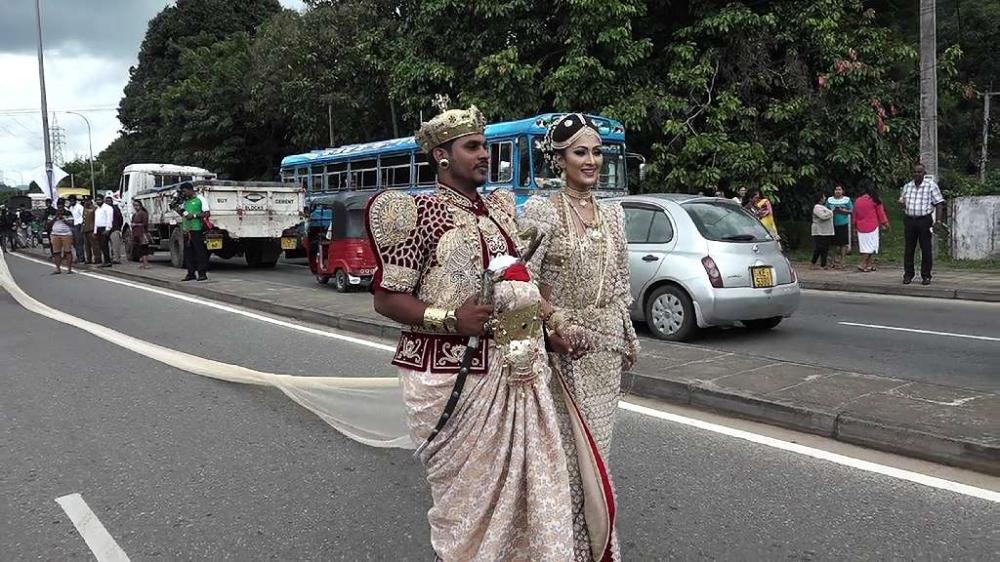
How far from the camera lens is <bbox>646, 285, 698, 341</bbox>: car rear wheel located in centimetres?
829

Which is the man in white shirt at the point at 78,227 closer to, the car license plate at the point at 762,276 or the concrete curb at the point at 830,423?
the car license plate at the point at 762,276

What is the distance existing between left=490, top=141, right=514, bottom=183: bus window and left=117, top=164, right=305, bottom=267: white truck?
5855mm

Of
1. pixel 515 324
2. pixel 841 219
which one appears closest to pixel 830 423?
pixel 515 324

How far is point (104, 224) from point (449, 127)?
64.0 feet

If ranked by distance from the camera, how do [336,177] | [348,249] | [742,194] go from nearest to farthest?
[348,249], [742,194], [336,177]

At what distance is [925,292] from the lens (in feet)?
39.7

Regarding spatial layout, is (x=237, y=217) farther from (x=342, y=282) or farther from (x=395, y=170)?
(x=342, y=282)

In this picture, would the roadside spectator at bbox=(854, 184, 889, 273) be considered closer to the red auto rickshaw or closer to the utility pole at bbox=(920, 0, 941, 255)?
the utility pole at bbox=(920, 0, 941, 255)

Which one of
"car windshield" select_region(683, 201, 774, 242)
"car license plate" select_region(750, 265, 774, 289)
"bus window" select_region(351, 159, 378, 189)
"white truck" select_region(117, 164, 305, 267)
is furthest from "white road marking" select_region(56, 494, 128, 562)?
"bus window" select_region(351, 159, 378, 189)

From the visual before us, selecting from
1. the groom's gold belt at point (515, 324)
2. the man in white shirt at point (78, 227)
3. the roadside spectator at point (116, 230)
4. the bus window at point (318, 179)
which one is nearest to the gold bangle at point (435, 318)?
the groom's gold belt at point (515, 324)

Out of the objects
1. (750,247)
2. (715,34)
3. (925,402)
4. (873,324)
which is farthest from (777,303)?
(715,34)

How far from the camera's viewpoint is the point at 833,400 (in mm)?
5387

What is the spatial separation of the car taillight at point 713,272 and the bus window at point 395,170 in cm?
1096

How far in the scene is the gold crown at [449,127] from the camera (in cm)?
258
